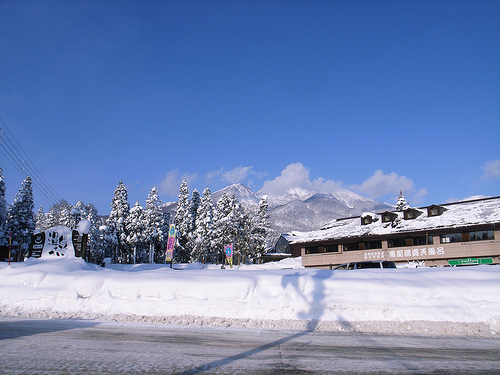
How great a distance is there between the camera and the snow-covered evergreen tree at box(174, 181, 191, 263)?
6340cm

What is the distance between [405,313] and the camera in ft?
30.2

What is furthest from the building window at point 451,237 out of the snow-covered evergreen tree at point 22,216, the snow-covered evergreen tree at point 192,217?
the snow-covered evergreen tree at point 22,216

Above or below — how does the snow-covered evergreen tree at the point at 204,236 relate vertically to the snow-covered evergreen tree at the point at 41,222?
below

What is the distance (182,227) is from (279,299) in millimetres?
56768

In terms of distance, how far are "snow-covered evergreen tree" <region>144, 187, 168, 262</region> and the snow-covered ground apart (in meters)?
49.2

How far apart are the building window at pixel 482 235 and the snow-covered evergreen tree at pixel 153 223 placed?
4768 centimetres

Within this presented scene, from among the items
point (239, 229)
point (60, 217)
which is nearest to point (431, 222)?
point (239, 229)

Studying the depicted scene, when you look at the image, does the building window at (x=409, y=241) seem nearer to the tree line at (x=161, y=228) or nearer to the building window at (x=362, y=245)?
the building window at (x=362, y=245)

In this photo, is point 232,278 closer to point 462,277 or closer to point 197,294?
point 197,294

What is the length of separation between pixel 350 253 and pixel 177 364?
3612 centimetres

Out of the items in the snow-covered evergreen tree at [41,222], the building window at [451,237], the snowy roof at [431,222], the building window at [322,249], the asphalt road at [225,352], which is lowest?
the asphalt road at [225,352]

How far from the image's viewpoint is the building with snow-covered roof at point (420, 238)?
31188 millimetres

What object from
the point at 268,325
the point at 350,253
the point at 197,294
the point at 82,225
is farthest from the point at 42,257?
the point at 350,253

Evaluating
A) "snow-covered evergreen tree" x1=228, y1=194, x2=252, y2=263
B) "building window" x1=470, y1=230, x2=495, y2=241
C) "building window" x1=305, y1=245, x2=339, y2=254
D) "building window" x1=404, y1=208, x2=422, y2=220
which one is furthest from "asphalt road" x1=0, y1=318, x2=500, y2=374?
"snow-covered evergreen tree" x1=228, y1=194, x2=252, y2=263
